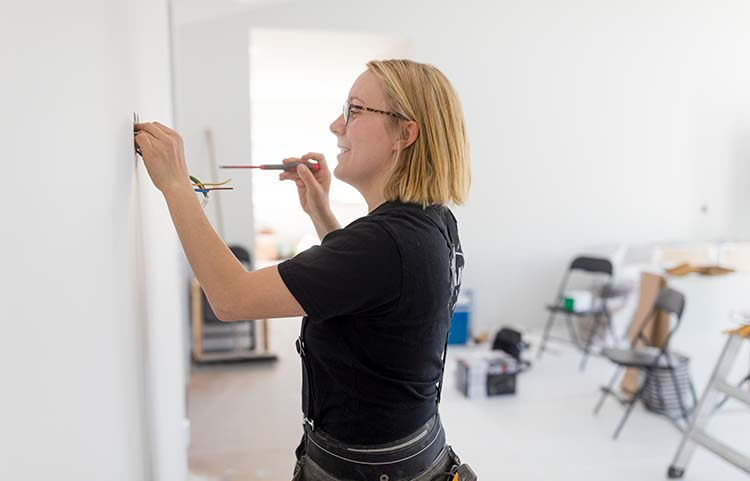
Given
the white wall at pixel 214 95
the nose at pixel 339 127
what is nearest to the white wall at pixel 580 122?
the white wall at pixel 214 95

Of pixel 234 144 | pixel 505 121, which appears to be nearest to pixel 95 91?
pixel 234 144

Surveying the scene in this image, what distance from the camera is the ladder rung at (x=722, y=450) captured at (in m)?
2.59

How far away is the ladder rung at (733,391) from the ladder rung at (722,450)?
234mm

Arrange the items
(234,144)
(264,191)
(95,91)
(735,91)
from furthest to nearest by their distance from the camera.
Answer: (264,191) → (735,91) → (234,144) → (95,91)

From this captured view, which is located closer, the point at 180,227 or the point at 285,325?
the point at 180,227

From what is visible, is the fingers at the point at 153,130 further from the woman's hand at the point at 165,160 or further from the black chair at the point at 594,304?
the black chair at the point at 594,304

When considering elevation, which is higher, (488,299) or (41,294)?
(41,294)

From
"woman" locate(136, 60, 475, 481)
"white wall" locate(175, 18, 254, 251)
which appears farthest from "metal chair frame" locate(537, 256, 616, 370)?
"woman" locate(136, 60, 475, 481)

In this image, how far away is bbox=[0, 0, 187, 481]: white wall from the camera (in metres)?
0.50

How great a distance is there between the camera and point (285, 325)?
538cm

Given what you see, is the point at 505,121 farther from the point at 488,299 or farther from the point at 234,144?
the point at 234,144

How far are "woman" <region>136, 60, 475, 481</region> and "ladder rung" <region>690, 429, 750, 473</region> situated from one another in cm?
198

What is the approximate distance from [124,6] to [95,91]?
38 cm

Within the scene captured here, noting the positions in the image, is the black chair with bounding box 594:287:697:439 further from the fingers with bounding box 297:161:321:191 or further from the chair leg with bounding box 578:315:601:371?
the fingers with bounding box 297:161:321:191
